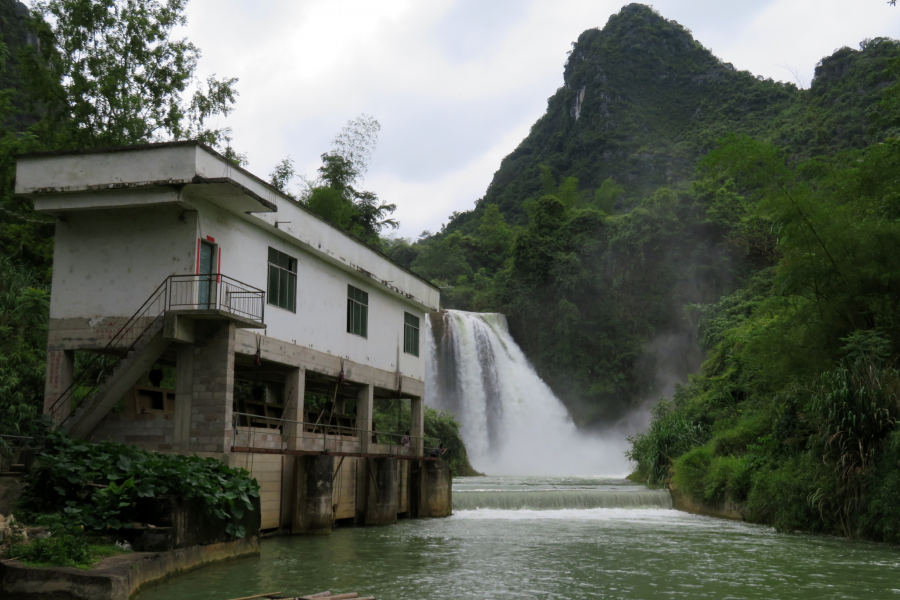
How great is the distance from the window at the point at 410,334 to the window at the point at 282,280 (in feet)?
22.2

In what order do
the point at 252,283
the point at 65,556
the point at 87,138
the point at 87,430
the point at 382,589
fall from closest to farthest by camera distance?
1. the point at 65,556
2. the point at 382,589
3. the point at 87,430
4. the point at 252,283
5. the point at 87,138

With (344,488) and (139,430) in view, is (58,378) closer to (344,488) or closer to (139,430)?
(139,430)

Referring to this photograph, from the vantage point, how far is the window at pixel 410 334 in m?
25.2

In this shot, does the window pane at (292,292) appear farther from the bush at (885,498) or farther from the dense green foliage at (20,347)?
the bush at (885,498)

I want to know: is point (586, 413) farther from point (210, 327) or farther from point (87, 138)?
point (210, 327)

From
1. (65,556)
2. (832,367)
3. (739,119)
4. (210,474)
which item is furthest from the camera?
(739,119)

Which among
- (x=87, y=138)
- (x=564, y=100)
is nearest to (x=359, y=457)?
(x=87, y=138)

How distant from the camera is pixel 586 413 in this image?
55156mm

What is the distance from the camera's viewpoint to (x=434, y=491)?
22719mm

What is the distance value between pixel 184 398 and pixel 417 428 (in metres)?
10.8

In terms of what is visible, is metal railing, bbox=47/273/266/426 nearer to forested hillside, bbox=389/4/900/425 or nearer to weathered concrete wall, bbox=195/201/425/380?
weathered concrete wall, bbox=195/201/425/380

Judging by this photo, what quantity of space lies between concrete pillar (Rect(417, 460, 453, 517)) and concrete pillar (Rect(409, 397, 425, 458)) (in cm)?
70

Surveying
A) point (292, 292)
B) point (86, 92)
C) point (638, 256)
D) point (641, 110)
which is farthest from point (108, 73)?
point (641, 110)

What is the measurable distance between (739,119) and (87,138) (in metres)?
73.8
